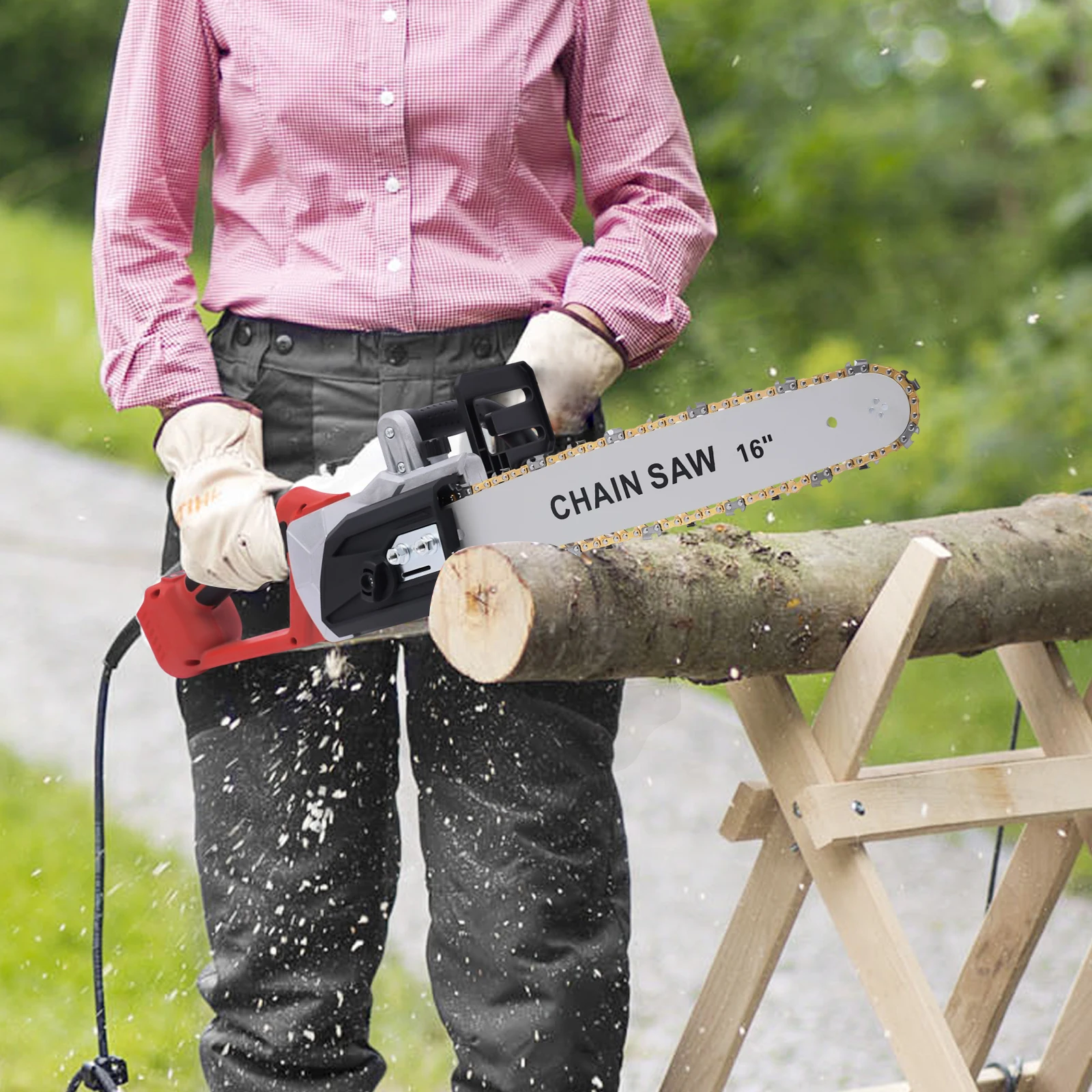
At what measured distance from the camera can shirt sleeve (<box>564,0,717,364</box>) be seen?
197cm

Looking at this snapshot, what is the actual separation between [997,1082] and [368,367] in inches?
53.2

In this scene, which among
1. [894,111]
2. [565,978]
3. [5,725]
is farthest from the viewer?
[894,111]

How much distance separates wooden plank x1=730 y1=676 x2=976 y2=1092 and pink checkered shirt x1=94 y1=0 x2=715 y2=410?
46 centimetres

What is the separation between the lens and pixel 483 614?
1.61 m

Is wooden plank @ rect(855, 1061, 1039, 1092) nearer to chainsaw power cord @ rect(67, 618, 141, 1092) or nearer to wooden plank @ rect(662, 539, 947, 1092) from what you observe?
wooden plank @ rect(662, 539, 947, 1092)

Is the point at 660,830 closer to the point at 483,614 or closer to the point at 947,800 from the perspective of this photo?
the point at 947,800

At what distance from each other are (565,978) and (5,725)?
116 inches

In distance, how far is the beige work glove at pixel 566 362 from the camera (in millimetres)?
1877

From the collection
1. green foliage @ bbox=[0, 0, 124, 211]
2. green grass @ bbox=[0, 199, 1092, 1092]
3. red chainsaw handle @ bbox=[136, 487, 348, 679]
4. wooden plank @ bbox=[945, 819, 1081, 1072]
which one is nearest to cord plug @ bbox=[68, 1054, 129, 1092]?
red chainsaw handle @ bbox=[136, 487, 348, 679]

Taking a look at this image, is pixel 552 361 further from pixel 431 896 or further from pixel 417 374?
pixel 431 896

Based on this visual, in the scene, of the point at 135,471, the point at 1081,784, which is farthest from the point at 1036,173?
the point at 1081,784

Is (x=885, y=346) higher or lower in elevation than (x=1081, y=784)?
lower

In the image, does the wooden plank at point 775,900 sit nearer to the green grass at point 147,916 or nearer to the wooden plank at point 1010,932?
the wooden plank at point 1010,932

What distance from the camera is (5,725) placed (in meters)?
4.49
